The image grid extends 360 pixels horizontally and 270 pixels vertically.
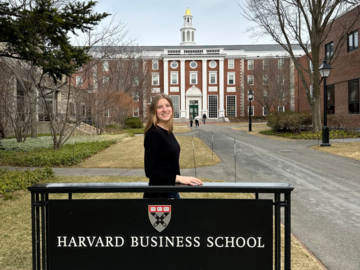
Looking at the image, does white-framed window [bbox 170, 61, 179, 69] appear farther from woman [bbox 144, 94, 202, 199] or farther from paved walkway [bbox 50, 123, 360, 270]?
woman [bbox 144, 94, 202, 199]

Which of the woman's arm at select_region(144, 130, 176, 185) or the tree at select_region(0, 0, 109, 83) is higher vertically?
the tree at select_region(0, 0, 109, 83)

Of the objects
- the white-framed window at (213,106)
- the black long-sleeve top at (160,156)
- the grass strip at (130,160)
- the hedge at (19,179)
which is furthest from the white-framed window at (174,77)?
the black long-sleeve top at (160,156)

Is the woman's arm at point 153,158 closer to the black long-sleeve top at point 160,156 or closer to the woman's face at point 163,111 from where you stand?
the black long-sleeve top at point 160,156

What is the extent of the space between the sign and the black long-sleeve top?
1.93 feet

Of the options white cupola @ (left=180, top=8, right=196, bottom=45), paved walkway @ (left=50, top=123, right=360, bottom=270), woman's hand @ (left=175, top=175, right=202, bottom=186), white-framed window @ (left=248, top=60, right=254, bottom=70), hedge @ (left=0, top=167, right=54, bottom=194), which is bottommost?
paved walkway @ (left=50, top=123, right=360, bottom=270)

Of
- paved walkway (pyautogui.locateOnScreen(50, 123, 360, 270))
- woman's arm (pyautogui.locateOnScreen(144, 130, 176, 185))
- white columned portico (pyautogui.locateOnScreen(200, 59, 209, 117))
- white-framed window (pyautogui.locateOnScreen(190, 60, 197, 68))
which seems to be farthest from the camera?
white-framed window (pyautogui.locateOnScreen(190, 60, 197, 68))

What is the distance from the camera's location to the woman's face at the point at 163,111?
2.91 meters

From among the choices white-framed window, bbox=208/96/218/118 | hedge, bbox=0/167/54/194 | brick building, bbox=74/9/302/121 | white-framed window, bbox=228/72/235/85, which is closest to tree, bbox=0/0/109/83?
hedge, bbox=0/167/54/194

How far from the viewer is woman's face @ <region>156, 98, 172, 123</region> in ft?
9.55

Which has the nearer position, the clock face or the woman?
the woman

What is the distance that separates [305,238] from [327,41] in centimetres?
3042

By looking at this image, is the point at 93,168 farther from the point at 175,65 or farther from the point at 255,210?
the point at 175,65

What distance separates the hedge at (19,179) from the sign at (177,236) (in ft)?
18.1

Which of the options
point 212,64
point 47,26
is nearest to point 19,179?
point 47,26
